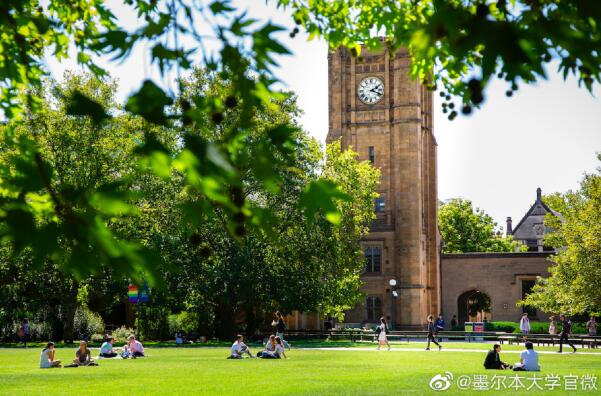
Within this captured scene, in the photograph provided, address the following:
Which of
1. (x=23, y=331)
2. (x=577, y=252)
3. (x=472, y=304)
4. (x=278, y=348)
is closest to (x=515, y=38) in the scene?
(x=278, y=348)

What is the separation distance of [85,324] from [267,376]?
3047 centimetres

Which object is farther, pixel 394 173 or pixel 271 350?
pixel 394 173

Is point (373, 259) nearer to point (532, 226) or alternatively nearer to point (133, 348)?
point (133, 348)

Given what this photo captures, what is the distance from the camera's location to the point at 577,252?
4141 cm

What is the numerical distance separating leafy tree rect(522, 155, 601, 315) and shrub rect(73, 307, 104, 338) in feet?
81.6

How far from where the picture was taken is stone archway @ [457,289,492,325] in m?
73.1

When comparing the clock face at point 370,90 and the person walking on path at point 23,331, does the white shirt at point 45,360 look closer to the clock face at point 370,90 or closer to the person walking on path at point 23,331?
the person walking on path at point 23,331

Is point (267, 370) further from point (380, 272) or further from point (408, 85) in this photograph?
point (408, 85)

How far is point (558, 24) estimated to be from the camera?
9.07ft

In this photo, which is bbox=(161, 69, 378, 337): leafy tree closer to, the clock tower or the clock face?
the clock tower

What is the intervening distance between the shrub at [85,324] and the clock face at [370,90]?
32.5 m

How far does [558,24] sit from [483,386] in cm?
1464

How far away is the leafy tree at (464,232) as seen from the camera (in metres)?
91.0

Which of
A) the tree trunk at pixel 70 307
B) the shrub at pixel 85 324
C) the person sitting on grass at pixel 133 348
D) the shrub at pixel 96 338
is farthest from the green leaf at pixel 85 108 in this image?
the shrub at pixel 85 324
